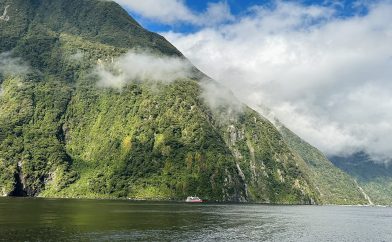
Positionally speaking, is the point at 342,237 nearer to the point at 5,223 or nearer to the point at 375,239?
the point at 375,239

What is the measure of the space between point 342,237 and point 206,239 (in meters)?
53.0

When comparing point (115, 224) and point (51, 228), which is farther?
point (115, 224)

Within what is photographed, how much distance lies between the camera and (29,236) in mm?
110938

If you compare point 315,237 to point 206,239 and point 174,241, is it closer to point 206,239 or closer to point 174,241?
point 206,239

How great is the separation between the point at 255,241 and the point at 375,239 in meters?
46.7

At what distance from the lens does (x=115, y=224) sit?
501ft

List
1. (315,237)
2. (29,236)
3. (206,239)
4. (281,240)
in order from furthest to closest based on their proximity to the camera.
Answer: (315,237), (281,240), (206,239), (29,236)

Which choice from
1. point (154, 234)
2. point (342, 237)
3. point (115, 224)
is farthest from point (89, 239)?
point (342, 237)

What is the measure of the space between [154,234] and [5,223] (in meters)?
45.6

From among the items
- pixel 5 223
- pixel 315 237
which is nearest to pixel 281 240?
pixel 315 237

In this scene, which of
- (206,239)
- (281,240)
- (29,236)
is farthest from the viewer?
(281,240)

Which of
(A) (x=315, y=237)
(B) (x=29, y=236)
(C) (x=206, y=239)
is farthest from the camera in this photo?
(A) (x=315, y=237)

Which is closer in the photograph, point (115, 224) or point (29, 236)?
point (29, 236)

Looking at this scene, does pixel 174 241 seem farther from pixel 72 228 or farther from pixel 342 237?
pixel 342 237
